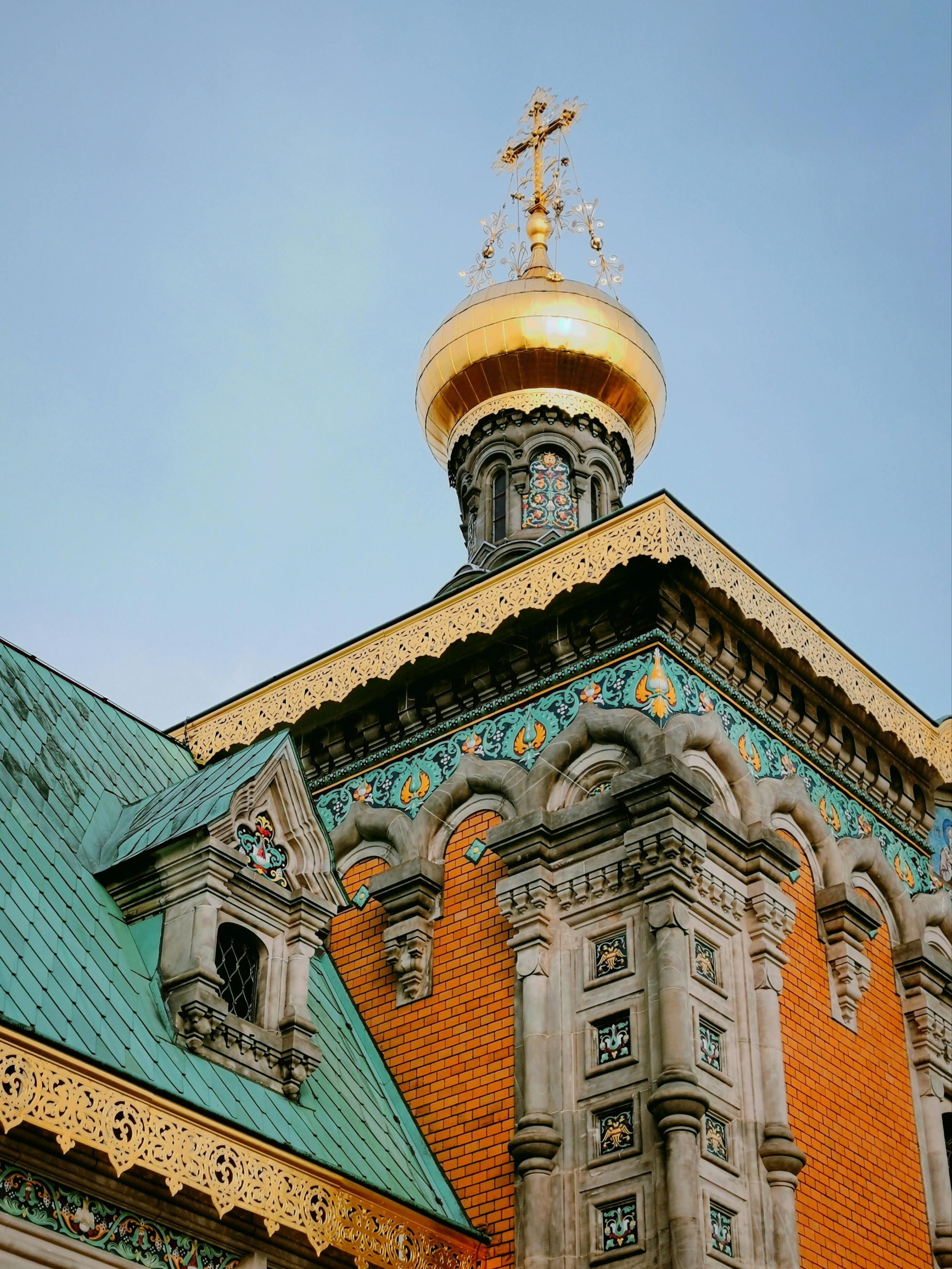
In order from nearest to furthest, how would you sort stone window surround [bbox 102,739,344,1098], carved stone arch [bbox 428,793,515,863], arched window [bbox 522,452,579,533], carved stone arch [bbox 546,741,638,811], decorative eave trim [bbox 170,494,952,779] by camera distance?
stone window surround [bbox 102,739,344,1098] → carved stone arch [bbox 546,741,638,811] → decorative eave trim [bbox 170,494,952,779] → carved stone arch [bbox 428,793,515,863] → arched window [bbox 522,452,579,533]

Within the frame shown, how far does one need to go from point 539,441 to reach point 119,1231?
1254cm

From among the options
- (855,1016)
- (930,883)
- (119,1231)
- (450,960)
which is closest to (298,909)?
(450,960)

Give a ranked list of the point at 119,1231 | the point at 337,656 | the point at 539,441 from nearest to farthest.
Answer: the point at 119,1231, the point at 337,656, the point at 539,441

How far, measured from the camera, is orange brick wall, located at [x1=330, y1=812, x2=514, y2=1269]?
1407 cm

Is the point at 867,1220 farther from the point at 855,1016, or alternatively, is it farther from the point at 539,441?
the point at 539,441

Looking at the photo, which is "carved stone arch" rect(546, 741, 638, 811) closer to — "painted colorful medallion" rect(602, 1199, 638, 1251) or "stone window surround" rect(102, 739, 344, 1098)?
"stone window surround" rect(102, 739, 344, 1098)

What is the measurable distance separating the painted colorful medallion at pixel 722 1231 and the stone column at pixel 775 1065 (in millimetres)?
360

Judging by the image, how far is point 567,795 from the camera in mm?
15414

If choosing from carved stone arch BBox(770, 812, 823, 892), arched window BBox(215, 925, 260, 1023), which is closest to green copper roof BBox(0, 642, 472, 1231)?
arched window BBox(215, 925, 260, 1023)

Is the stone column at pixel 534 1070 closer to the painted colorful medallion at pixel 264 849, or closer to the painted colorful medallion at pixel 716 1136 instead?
the painted colorful medallion at pixel 716 1136

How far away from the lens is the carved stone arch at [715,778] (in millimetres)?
15148

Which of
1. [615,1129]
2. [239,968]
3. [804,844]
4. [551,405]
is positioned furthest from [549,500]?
[615,1129]

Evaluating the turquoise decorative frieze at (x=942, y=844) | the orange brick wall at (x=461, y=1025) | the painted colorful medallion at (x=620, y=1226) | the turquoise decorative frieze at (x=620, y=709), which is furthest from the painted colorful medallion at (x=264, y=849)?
the turquoise decorative frieze at (x=942, y=844)

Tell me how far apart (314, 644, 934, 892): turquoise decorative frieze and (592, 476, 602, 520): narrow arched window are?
582 cm
